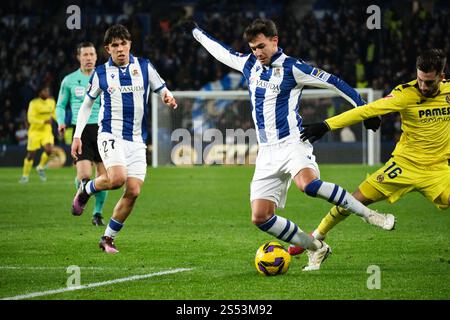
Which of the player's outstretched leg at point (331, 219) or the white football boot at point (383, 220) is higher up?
the white football boot at point (383, 220)

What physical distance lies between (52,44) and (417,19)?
11.1m

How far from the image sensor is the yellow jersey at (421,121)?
27.4 feet

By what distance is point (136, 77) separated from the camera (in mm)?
9695

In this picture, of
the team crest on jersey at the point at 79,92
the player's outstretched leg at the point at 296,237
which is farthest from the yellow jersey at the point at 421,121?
the team crest on jersey at the point at 79,92

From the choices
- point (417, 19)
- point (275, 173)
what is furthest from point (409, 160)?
point (417, 19)

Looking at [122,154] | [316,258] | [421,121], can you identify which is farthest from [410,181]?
[122,154]

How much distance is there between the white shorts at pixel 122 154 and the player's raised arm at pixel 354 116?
2.27 metres

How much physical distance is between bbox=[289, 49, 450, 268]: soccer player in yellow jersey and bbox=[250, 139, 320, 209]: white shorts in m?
0.68

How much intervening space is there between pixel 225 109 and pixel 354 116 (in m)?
17.3

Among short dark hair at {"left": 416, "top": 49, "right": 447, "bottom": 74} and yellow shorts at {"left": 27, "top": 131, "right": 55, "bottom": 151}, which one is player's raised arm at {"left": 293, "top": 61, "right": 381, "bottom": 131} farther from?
yellow shorts at {"left": 27, "top": 131, "right": 55, "bottom": 151}

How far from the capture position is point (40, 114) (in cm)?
2194

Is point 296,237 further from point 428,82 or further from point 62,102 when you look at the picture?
point 62,102

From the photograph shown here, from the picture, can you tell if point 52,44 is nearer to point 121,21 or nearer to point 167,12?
point 121,21

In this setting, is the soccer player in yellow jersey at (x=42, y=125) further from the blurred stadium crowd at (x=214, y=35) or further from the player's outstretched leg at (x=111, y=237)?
the player's outstretched leg at (x=111, y=237)
